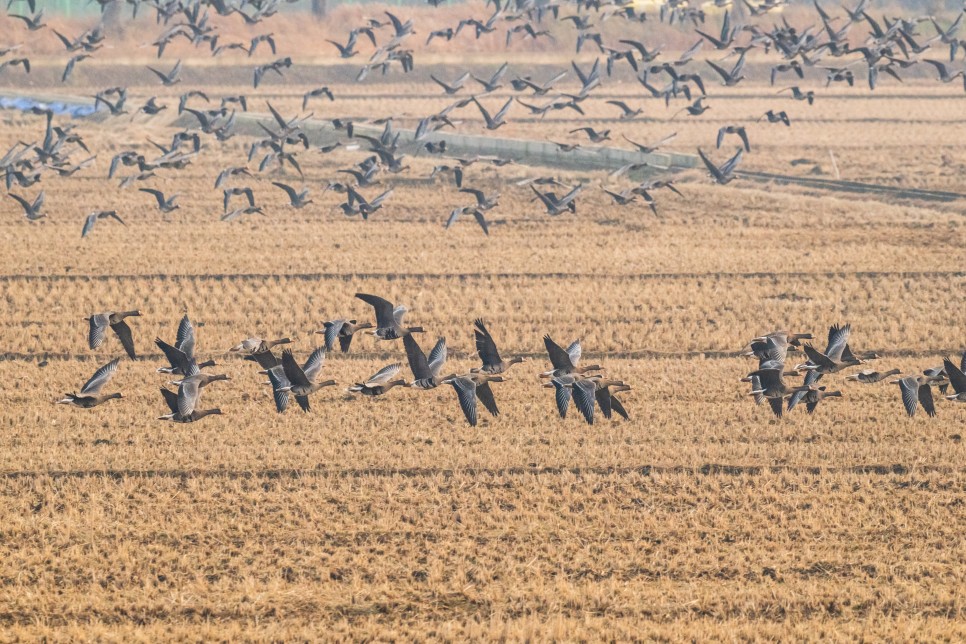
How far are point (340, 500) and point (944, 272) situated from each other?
18.6 meters

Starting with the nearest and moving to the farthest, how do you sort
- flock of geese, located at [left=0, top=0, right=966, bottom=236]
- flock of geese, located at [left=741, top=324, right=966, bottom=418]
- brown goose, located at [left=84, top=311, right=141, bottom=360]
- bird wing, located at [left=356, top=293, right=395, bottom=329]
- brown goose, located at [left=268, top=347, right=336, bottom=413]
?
brown goose, located at [left=268, top=347, right=336, bottom=413] < flock of geese, located at [left=741, top=324, right=966, bottom=418] < bird wing, located at [left=356, top=293, right=395, bottom=329] < brown goose, located at [left=84, top=311, right=141, bottom=360] < flock of geese, located at [left=0, top=0, right=966, bottom=236]

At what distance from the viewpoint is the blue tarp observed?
183 feet

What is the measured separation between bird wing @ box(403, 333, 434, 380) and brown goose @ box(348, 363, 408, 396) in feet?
2.02

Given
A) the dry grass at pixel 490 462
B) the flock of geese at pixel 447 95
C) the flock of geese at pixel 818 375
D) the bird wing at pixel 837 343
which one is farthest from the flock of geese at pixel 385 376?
the flock of geese at pixel 447 95

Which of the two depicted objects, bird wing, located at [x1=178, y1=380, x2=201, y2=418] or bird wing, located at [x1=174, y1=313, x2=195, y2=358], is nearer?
bird wing, located at [x1=178, y1=380, x2=201, y2=418]

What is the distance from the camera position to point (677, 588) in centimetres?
1581

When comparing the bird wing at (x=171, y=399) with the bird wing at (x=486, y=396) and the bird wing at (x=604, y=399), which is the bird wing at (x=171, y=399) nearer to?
the bird wing at (x=486, y=396)

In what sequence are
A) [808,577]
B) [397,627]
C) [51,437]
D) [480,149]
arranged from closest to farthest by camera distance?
[397,627] → [808,577] → [51,437] → [480,149]

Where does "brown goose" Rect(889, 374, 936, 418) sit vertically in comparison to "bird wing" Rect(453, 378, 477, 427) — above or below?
above

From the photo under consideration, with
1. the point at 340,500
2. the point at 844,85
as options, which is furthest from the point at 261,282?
the point at 844,85

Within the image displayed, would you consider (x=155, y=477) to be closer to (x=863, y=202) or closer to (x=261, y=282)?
(x=261, y=282)

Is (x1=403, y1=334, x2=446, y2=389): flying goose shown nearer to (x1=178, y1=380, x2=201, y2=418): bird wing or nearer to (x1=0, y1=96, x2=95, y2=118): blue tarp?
(x1=178, y1=380, x2=201, y2=418): bird wing

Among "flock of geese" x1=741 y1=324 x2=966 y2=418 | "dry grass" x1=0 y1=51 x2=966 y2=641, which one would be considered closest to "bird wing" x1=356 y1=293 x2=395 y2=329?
"dry grass" x1=0 y1=51 x2=966 y2=641

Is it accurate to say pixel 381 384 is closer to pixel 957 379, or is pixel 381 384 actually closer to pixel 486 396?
pixel 486 396
